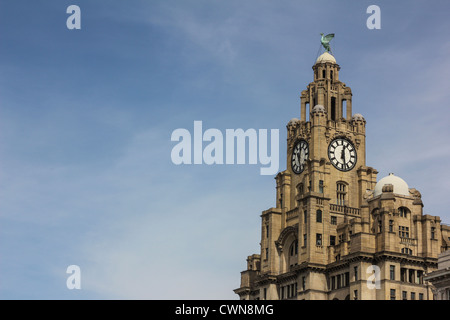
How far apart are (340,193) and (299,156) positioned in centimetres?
1044

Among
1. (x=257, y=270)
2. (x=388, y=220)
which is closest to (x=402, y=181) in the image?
(x=388, y=220)

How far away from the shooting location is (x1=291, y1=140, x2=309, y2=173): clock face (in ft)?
496

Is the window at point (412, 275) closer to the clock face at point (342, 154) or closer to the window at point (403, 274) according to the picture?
the window at point (403, 274)

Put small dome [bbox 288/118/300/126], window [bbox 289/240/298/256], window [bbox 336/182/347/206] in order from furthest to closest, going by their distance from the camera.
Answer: small dome [bbox 288/118/300/126] < window [bbox 336/182/347/206] < window [bbox 289/240/298/256]

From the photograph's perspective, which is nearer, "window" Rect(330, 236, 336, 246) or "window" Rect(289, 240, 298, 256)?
"window" Rect(330, 236, 336, 246)

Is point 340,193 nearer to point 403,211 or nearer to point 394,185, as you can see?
point 394,185

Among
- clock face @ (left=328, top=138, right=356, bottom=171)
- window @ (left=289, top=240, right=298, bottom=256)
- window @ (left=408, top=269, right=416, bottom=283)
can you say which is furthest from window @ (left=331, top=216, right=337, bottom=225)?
window @ (left=408, top=269, right=416, bottom=283)

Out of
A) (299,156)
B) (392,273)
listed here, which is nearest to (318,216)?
(299,156)

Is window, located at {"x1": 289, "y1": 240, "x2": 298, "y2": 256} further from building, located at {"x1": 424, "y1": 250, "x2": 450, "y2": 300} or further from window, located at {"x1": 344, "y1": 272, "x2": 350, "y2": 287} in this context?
building, located at {"x1": 424, "y1": 250, "x2": 450, "y2": 300}

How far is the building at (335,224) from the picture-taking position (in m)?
131

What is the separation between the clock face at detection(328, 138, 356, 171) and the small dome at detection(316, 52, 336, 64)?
657 inches

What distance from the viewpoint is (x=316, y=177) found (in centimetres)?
14562

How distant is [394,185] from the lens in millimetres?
139500
